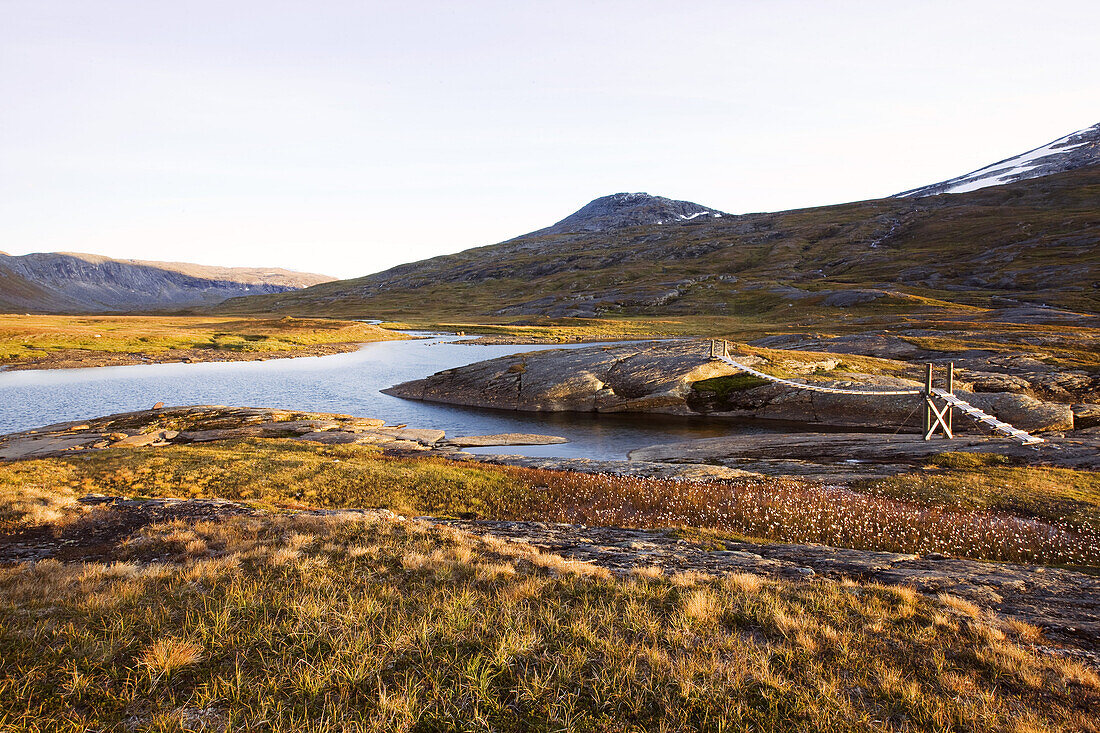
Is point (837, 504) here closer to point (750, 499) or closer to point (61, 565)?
point (750, 499)

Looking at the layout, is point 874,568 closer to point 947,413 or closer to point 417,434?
point 947,413

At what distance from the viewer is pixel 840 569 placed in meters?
12.7

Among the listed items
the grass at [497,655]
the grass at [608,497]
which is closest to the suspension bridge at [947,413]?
the grass at [608,497]

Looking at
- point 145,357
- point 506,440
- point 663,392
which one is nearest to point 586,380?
point 663,392

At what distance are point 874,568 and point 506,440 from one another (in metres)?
30.1

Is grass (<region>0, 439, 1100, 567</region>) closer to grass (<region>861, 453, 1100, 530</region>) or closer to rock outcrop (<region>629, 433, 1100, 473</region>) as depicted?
grass (<region>861, 453, 1100, 530</region>)

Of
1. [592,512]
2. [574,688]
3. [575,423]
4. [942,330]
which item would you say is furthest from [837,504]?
[942,330]

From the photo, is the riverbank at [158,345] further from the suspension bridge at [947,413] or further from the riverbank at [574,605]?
the suspension bridge at [947,413]

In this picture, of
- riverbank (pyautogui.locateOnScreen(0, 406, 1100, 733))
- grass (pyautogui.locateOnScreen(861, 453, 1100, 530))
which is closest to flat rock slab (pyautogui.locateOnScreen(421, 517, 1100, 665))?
riverbank (pyautogui.locateOnScreen(0, 406, 1100, 733))

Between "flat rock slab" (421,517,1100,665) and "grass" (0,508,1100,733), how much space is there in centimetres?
114

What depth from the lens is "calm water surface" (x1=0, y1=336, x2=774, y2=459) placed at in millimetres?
43438

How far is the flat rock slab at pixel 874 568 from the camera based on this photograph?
32.5 feet

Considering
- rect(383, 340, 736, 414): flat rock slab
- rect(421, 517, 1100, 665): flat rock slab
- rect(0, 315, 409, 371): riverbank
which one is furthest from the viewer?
rect(0, 315, 409, 371): riverbank

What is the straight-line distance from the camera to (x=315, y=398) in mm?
57656
